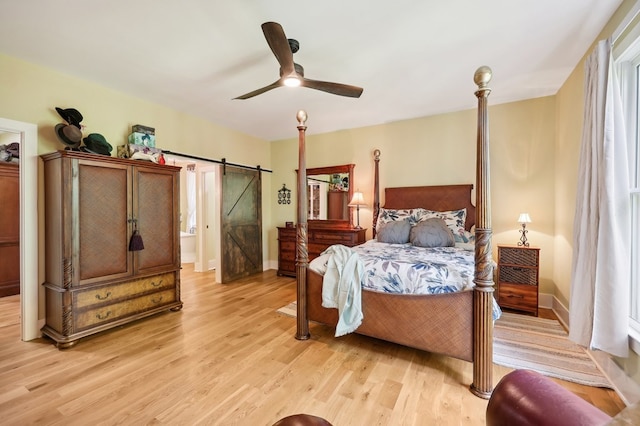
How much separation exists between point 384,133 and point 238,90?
2378 mm

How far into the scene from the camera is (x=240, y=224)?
4840mm

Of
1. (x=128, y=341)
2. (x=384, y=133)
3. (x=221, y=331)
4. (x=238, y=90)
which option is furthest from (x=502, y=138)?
(x=128, y=341)

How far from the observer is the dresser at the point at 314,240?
4297mm

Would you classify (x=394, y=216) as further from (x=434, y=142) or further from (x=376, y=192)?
(x=434, y=142)

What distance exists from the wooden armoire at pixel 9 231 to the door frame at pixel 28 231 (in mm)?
2025

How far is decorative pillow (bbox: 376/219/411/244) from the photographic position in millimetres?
3445

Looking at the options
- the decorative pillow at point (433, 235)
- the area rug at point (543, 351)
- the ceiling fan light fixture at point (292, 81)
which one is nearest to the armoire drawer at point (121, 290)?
the ceiling fan light fixture at point (292, 81)

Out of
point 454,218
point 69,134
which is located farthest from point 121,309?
point 454,218

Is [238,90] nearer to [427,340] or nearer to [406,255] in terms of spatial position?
[406,255]

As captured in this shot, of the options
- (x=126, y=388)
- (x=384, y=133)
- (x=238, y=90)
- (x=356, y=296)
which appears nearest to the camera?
(x=126, y=388)

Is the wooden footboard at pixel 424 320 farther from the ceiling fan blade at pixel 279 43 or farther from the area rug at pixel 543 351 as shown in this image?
the ceiling fan blade at pixel 279 43

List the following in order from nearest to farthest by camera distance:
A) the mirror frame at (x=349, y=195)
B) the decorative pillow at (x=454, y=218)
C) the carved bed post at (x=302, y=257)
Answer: the carved bed post at (x=302, y=257) → the decorative pillow at (x=454, y=218) → the mirror frame at (x=349, y=195)

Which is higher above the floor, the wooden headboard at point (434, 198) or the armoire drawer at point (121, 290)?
the wooden headboard at point (434, 198)

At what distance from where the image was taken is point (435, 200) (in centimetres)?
393
